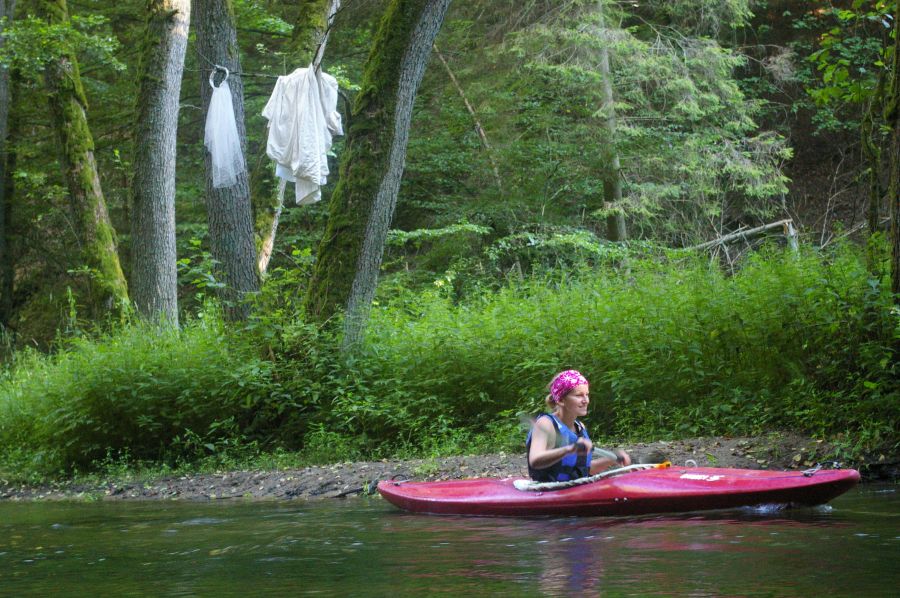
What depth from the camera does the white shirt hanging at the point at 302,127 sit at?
1084 cm

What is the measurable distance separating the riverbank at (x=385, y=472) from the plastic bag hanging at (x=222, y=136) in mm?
3721

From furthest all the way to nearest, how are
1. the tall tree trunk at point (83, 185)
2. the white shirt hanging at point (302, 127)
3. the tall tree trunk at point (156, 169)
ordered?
the tall tree trunk at point (83, 185) → the tall tree trunk at point (156, 169) → the white shirt hanging at point (302, 127)

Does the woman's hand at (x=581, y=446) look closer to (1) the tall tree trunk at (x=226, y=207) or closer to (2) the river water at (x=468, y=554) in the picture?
(2) the river water at (x=468, y=554)

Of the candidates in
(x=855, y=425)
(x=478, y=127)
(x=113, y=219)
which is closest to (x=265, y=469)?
(x=855, y=425)

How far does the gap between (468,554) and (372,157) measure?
5.97m

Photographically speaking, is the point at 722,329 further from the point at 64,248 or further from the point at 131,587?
the point at 64,248

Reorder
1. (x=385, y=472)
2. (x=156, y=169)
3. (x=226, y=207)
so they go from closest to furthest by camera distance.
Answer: (x=385, y=472), (x=226, y=207), (x=156, y=169)

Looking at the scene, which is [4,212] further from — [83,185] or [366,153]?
[366,153]

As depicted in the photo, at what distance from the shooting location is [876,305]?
7941 mm

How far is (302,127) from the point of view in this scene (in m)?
10.8

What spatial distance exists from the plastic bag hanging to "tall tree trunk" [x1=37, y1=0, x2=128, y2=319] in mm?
3047

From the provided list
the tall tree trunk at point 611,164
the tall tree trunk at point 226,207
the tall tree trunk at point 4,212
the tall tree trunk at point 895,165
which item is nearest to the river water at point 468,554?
the tall tree trunk at point 895,165

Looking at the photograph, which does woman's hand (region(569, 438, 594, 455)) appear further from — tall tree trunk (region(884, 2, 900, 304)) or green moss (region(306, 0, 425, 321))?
green moss (region(306, 0, 425, 321))

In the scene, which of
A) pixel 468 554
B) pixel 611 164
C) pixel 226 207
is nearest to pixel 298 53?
pixel 226 207
